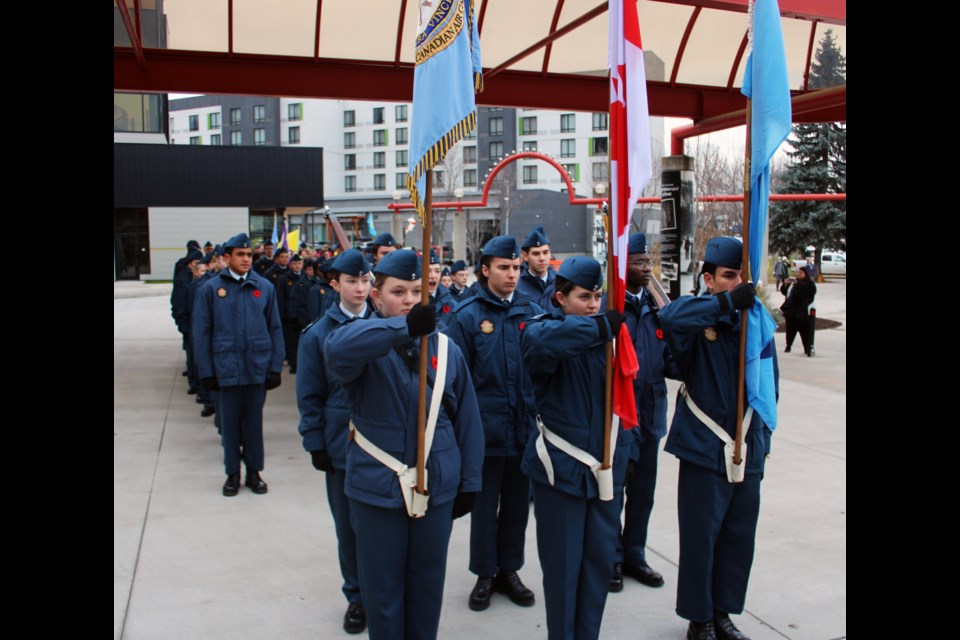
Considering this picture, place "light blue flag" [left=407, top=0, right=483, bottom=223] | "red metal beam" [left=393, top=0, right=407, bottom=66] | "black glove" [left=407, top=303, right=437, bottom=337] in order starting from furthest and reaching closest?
"red metal beam" [left=393, top=0, right=407, bottom=66] < "light blue flag" [left=407, top=0, right=483, bottom=223] < "black glove" [left=407, top=303, right=437, bottom=337]

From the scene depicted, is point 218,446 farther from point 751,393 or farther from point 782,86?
point 782,86

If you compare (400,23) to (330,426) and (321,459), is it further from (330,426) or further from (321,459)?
(321,459)

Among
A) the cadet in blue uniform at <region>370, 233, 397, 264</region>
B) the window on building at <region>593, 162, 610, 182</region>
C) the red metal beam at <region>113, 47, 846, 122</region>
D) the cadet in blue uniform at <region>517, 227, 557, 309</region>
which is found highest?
the window on building at <region>593, 162, 610, 182</region>

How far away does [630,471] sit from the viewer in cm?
473

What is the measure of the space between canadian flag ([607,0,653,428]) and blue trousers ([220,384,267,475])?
12.9ft

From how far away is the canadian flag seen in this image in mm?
3774

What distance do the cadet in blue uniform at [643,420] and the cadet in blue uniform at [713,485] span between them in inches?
23.6

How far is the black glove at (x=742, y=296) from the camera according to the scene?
3.78 metres

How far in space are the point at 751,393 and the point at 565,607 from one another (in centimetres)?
140

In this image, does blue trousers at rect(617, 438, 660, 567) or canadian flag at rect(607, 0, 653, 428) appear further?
blue trousers at rect(617, 438, 660, 567)

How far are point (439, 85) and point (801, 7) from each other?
646cm

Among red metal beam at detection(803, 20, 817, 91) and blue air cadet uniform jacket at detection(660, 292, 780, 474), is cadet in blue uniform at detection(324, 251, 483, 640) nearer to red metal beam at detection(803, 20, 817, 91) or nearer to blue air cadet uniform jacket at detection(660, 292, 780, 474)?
blue air cadet uniform jacket at detection(660, 292, 780, 474)

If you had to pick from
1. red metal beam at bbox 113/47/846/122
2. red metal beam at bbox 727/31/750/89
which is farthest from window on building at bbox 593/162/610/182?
red metal beam at bbox 113/47/846/122

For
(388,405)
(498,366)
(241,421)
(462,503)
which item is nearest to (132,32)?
(241,421)
